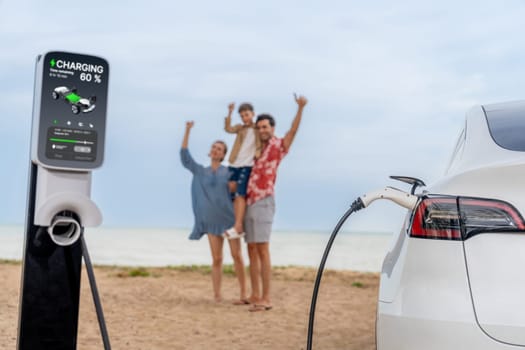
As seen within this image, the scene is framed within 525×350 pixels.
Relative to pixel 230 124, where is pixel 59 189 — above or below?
below

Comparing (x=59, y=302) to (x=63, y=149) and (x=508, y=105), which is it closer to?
(x=63, y=149)

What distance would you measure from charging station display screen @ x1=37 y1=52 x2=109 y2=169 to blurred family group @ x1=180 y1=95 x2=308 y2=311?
13.4 ft

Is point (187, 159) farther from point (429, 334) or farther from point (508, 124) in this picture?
point (429, 334)

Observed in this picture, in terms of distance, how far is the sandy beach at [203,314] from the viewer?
616 centimetres

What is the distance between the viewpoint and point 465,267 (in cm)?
229

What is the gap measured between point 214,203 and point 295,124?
1.35 metres

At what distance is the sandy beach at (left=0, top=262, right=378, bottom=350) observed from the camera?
616 cm

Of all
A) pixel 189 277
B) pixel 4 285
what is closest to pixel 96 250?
pixel 189 277

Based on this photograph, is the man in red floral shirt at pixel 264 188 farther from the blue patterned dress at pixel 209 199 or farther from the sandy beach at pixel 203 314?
the sandy beach at pixel 203 314

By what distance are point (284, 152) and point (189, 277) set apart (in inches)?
192

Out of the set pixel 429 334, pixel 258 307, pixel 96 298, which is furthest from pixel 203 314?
pixel 429 334

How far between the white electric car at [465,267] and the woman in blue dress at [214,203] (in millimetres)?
5453

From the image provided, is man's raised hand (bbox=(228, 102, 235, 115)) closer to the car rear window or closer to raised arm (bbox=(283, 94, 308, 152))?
raised arm (bbox=(283, 94, 308, 152))

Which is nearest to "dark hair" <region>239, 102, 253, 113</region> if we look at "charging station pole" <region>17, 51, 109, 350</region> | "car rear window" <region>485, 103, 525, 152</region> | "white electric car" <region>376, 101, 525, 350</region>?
"charging station pole" <region>17, 51, 109, 350</region>
